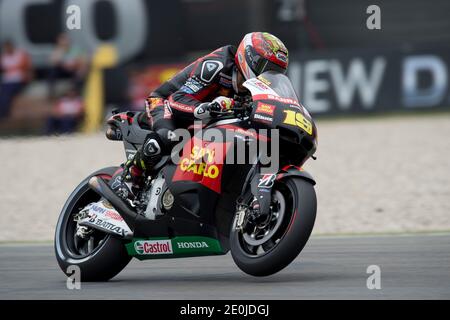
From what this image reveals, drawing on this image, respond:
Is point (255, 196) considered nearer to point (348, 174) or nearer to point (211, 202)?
point (211, 202)

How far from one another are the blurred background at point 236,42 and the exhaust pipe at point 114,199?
3.54 m

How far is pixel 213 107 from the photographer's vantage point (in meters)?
6.33

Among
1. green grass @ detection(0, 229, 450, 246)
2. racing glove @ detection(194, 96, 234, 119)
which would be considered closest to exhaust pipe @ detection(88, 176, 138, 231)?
racing glove @ detection(194, 96, 234, 119)

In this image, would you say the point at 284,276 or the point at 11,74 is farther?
the point at 11,74

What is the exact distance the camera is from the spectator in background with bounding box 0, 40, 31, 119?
19422mm

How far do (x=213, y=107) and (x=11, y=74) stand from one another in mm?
13914

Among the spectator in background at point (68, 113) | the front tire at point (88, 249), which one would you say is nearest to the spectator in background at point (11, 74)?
the spectator in background at point (68, 113)

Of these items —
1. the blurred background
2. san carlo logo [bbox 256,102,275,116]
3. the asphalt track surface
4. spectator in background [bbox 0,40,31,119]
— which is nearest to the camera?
the asphalt track surface

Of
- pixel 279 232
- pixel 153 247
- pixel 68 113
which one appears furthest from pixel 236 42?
pixel 279 232

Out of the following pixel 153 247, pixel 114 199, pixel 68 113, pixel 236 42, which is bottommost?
pixel 68 113

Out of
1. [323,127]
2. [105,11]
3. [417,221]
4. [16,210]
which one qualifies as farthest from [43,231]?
[105,11]

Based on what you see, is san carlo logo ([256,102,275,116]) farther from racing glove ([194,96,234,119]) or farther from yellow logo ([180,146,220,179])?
yellow logo ([180,146,220,179])

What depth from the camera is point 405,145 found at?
1511 cm

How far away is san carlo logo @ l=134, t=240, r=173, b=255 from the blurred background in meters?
3.89
